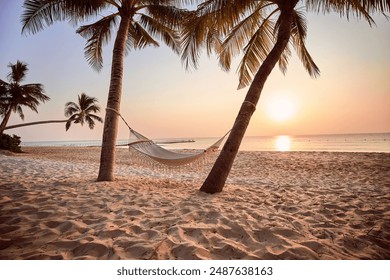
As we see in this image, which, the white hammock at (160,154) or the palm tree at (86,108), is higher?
the palm tree at (86,108)

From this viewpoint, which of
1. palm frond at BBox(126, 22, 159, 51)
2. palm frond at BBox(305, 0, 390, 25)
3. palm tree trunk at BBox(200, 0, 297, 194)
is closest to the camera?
palm frond at BBox(305, 0, 390, 25)

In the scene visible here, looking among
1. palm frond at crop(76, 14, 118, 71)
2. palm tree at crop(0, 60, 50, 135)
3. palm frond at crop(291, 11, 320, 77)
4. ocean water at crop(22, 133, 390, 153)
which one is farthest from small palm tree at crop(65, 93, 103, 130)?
palm frond at crop(291, 11, 320, 77)

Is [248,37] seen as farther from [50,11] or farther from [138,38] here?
[50,11]

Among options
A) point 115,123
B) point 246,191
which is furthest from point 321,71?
point 115,123

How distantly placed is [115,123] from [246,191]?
188cm

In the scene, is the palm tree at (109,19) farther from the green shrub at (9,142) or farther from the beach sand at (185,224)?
the green shrub at (9,142)

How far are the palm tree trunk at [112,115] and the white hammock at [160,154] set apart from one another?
0.41 ft

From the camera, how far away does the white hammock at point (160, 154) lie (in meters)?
2.35

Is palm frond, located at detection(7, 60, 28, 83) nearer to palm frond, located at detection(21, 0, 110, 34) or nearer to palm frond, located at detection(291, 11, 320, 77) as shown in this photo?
palm frond, located at detection(21, 0, 110, 34)

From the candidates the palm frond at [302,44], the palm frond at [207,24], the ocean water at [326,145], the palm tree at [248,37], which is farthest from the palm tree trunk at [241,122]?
the ocean water at [326,145]

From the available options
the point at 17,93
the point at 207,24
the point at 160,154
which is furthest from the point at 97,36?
the point at 17,93

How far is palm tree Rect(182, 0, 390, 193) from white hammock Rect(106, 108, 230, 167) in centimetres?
18

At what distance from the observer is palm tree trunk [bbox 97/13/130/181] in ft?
8.70
